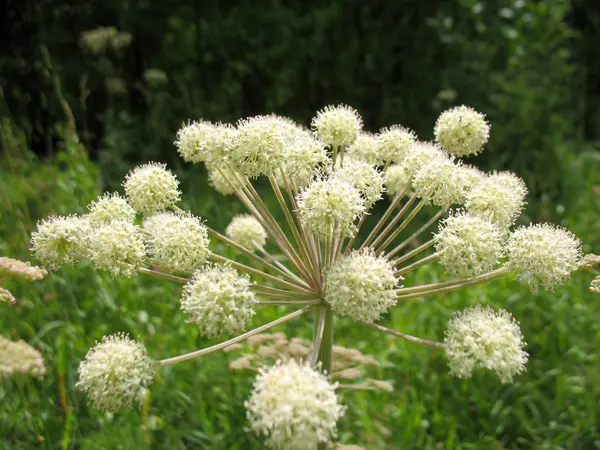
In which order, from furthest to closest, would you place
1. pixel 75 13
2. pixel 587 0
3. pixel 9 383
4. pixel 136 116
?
pixel 587 0, pixel 136 116, pixel 75 13, pixel 9 383

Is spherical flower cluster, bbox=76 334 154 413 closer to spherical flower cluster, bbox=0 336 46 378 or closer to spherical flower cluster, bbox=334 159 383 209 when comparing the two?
spherical flower cluster, bbox=0 336 46 378

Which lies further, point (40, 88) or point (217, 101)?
point (217, 101)

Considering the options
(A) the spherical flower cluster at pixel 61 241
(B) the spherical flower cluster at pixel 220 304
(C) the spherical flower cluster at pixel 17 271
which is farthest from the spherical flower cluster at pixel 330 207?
(C) the spherical flower cluster at pixel 17 271

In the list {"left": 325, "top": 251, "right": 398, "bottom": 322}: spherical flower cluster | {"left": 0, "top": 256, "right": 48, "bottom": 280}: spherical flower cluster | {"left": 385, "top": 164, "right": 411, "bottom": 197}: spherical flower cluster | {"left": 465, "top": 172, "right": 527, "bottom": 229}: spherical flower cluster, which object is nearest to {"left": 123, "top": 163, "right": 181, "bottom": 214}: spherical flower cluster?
{"left": 0, "top": 256, "right": 48, "bottom": 280}: spherical flower cluster

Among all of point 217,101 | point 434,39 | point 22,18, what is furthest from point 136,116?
point 434,39

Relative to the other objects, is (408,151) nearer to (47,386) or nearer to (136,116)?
(47,386)

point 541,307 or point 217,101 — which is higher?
point 217,101

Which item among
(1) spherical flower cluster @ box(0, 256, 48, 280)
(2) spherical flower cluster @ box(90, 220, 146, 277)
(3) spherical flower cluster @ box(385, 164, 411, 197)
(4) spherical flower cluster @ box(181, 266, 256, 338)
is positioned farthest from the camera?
(3) spherical flower cluster @ box(385, 164, 411, 197)
